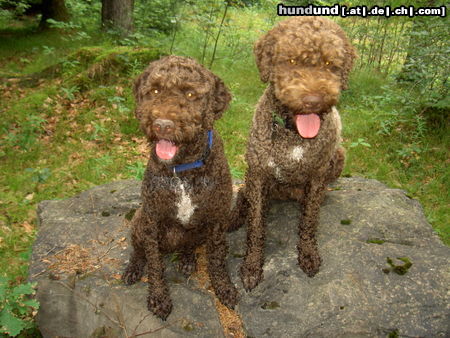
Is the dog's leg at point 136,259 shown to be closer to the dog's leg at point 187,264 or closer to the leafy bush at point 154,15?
the dog's leg at point 187,264

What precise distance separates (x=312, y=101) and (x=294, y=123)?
0.46 meters

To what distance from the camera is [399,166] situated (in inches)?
268

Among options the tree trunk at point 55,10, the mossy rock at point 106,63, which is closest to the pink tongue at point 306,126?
the mossy rock at point 106,63

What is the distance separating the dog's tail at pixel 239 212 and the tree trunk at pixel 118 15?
7.32 m

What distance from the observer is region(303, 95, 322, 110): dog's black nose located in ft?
9.15

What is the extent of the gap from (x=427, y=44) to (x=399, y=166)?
2075 millimetres

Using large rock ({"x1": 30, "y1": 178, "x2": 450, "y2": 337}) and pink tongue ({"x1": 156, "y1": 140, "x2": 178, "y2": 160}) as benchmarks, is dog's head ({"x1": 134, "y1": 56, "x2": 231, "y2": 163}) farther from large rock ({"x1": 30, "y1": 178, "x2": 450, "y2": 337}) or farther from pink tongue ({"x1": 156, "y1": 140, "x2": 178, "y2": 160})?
large rock ({"x1": 30, "y1": 178, "x2": 450, "y2": 337})

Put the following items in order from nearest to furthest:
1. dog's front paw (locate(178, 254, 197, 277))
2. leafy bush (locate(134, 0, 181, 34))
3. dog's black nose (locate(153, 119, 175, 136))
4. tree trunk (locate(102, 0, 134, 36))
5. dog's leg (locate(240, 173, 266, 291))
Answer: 1. dog's black nose (locate(153, 119, 175, 136))
2. dog's leg (locate(240, 173, 266, 291))
3. dog's front paw (locate(178, 254, 197, 277))
4. tree trunk (locate(102, 0, 134, 36))
5. leafy bush (locate(134, 0, 181, 34))

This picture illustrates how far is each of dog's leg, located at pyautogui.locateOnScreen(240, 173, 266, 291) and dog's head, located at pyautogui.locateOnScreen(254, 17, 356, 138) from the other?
77cm

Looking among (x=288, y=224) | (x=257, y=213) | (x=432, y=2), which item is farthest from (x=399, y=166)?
(x=257, y=213)

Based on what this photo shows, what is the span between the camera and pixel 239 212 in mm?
4172

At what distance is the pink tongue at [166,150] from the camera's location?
2781 mm

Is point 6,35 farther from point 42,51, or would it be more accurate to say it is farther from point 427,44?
point 427,44

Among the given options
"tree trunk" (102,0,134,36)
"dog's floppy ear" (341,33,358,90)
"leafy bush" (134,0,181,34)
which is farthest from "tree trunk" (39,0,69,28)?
"dog's floppy ear" (341,33,358,90)
